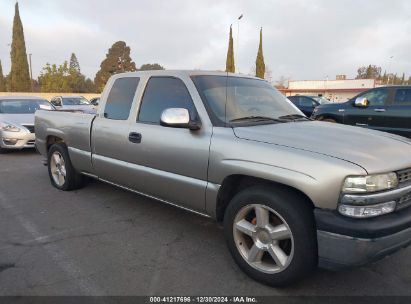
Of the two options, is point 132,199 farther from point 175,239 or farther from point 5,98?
point 5,98

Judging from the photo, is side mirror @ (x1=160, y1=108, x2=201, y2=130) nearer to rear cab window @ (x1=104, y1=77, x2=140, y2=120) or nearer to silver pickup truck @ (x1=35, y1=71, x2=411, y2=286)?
silver pickup truck @ (x1=35, y1=71, x2=411, y2=286)

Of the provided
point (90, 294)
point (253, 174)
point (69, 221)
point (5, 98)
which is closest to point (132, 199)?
point (69, 221)

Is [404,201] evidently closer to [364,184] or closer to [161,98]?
[364,184]

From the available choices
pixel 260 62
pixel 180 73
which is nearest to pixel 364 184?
pixel 180 73

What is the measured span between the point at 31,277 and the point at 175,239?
1.43 meters

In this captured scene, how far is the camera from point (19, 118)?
9.42 meters

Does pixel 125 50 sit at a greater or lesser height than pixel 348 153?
greater

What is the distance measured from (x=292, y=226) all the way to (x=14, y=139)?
8.23 meters

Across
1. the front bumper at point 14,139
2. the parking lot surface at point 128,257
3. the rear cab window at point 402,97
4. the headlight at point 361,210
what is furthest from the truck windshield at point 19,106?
the headlight at point 361,210

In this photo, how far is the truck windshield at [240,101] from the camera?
349cm

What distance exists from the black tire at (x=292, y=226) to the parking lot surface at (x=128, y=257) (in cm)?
13

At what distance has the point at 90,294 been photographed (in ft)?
9.43

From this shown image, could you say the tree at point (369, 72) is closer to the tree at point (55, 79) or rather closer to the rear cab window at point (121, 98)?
the tree at point (55, 79)

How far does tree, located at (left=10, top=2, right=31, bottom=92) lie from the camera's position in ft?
116
